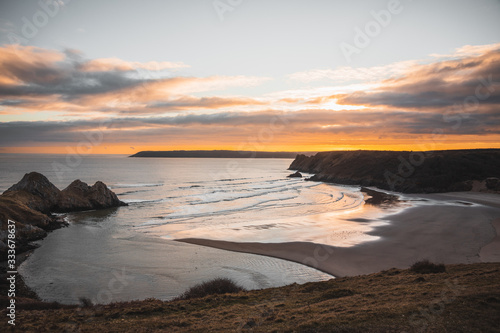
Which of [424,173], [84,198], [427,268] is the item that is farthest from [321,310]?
[424,173]

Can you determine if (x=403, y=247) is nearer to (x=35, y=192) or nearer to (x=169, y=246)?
(x=169, y=246)

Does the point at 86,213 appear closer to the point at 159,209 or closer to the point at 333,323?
the point at 159,209

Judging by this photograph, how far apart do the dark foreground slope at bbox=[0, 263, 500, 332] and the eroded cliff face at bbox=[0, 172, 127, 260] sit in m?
13.7

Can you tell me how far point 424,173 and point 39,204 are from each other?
239ft

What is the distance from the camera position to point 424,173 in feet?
219

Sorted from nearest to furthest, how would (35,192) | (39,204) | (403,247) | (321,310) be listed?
1. (321,310)
2. (403,247)
3. (39,204)
4. (35,192)

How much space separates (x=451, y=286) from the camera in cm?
1127

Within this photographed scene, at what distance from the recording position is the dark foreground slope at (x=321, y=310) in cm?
882

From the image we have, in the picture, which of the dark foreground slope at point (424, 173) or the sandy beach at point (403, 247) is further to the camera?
the dark foreground slope at point (424, 173)

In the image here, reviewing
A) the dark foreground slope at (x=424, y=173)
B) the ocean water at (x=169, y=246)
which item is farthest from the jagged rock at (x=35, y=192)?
the dark foreground slope at (x=424, y=173)

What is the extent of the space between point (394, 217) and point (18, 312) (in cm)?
3513

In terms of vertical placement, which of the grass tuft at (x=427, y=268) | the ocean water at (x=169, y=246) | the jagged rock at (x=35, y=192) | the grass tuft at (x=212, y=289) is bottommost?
the ocean water at (x=169, y=246)

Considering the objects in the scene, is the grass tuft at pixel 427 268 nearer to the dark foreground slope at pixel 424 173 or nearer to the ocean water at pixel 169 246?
the ocean water at pixel 169 246

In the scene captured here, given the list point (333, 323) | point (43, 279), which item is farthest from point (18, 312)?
point (333, 323)
